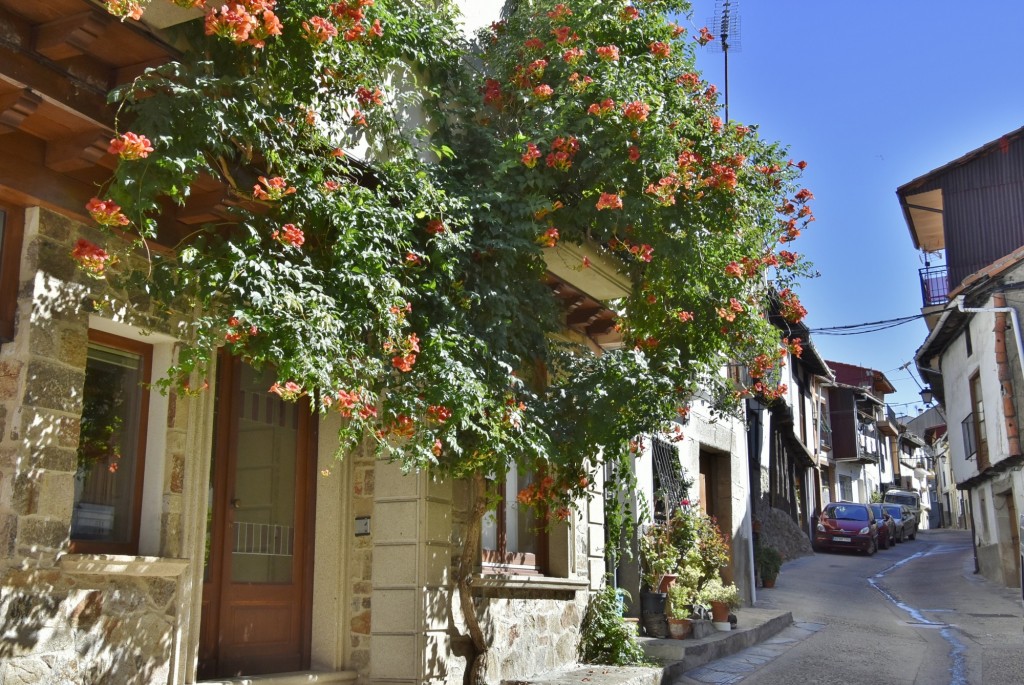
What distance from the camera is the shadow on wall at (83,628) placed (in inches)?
176

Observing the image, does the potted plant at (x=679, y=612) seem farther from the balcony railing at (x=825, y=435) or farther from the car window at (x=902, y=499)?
the car window at (x=902, y=499)

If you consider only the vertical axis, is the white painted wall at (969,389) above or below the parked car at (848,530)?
above

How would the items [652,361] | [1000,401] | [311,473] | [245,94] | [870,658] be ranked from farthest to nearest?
[1000,401] < [870,658] < [652,361] < [311,473] < [245,94]

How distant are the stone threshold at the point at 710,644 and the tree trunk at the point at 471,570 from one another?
2367mm

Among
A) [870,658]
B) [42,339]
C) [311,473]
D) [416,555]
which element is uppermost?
[42,339]

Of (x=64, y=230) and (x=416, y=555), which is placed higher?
(x=64, y=230)

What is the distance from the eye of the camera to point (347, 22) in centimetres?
540

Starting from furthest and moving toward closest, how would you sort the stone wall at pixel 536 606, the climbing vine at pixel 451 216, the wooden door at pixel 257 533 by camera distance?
the stone wall at pixel 536 606
the wooden door at pixel 257 533
the climbing vine at pixel 451 216

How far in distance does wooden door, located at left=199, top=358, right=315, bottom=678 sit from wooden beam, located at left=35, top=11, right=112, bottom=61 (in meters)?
2.39

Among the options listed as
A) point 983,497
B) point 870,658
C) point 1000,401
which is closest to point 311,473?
point 870,658

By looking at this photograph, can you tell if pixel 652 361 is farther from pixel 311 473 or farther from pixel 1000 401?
pixel 1000 401

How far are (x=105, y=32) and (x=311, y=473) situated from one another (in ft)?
11.3

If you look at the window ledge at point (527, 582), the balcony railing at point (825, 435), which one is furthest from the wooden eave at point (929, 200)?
the window ledge at point (527, 582)

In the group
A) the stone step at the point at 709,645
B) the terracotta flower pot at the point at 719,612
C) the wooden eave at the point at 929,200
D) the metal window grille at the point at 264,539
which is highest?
the wooden eave at the point at 929,200
